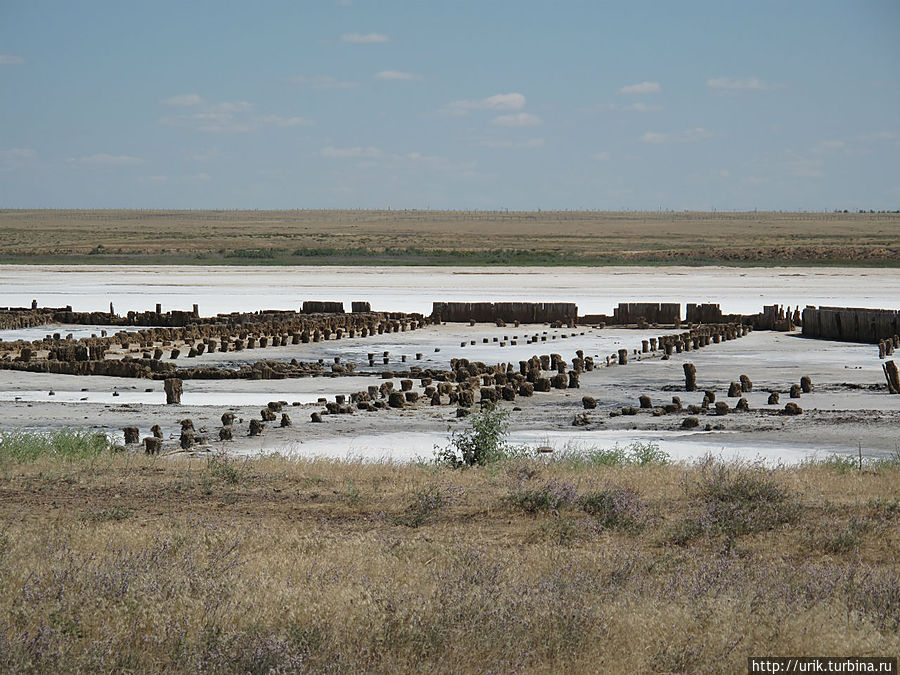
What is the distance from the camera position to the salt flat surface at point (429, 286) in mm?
47625

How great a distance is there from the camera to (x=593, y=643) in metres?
6.30

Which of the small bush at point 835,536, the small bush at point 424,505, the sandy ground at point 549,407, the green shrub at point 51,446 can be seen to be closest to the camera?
the small bush at point 835,536

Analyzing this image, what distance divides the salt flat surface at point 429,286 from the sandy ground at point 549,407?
1677cm

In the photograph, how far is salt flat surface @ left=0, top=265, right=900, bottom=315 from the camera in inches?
Answer: 1875

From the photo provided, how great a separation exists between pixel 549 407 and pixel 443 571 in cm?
1131

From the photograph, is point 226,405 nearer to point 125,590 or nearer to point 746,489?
point 746,489

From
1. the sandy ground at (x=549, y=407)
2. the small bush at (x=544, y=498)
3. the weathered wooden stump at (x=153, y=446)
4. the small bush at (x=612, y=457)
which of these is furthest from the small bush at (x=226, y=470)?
the small bush at (x=612, y=457)

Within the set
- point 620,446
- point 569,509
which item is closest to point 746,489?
point 569,509

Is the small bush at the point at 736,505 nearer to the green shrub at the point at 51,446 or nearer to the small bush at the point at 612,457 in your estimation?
the small bush at the point at 612,457

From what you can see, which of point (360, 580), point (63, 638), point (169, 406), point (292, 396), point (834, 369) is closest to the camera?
point (63, 638)

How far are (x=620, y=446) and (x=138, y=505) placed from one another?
6.77 metres

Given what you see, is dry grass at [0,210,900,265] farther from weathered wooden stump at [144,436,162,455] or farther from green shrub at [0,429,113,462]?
green shrub at [0,429,113,462]

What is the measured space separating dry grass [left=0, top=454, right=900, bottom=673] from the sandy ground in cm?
383

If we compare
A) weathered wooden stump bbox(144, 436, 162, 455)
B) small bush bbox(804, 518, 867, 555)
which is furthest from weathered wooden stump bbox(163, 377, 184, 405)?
small bush bbox(804, 518, 867, 555)
